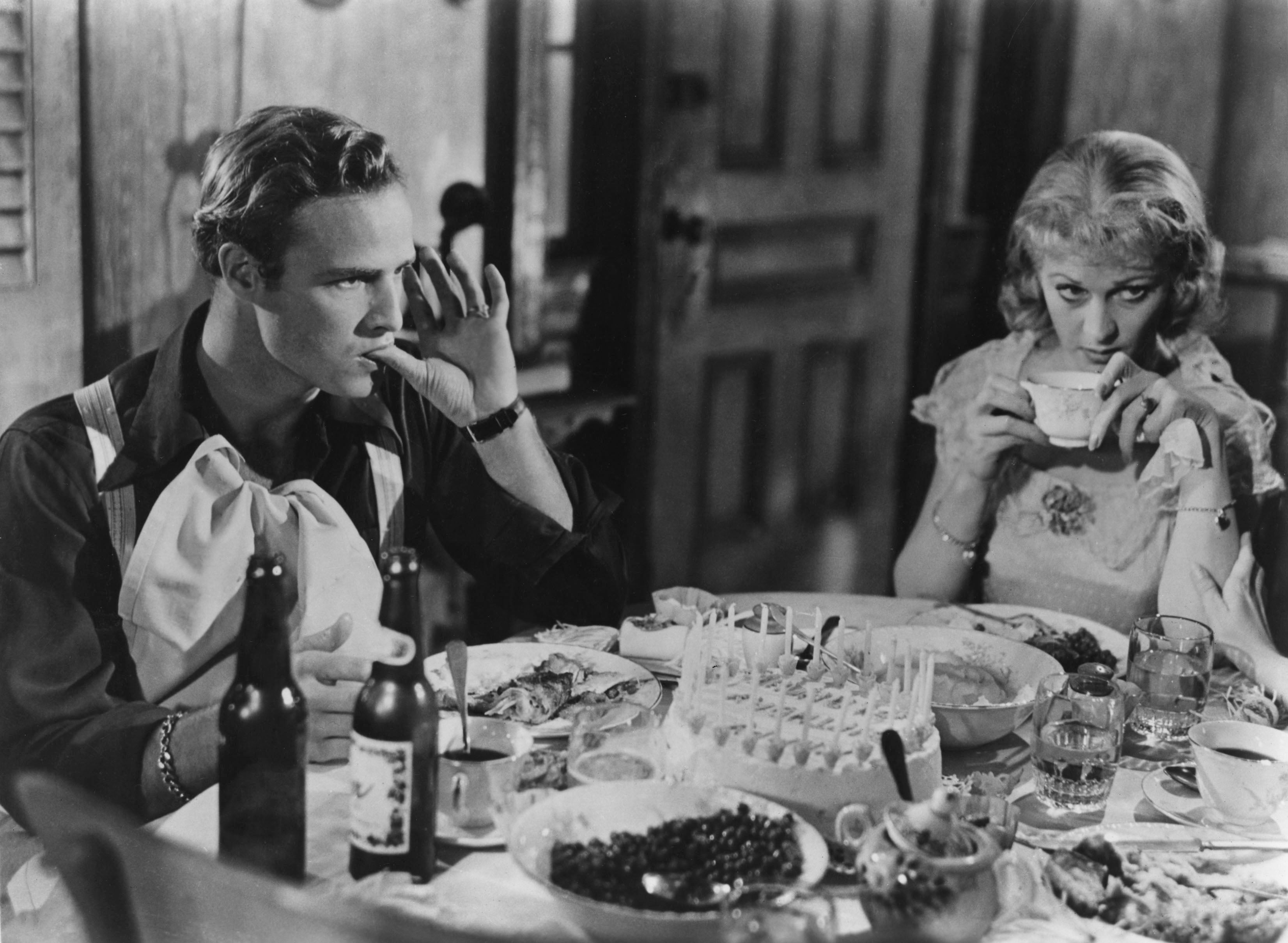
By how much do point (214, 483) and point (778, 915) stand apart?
1191mm

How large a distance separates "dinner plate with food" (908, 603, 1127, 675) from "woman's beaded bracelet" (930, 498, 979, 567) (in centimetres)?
13

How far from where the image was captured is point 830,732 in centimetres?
181

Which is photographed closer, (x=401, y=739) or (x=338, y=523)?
(x=401, y=739)

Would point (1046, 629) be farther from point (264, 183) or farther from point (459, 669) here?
point (264, 183)

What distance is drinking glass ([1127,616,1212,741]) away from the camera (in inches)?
82.7

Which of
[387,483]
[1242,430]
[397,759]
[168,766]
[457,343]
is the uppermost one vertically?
[457,343]

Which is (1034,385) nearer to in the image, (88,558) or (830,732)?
(830,732)

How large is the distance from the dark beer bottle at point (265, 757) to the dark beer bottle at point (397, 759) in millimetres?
72

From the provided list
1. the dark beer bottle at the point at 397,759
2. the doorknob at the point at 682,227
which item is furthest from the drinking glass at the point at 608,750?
the doorknob at the point at 682,227

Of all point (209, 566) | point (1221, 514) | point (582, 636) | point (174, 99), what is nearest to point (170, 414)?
point (209, 566)

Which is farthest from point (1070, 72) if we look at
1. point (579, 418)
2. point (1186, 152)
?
point (579, 418)

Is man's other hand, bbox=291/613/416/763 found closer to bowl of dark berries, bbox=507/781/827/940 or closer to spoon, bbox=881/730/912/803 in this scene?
bowl of dark berries, bbox=507/781/827/940

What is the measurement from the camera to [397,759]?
157 centimetres

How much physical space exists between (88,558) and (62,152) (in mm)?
624
